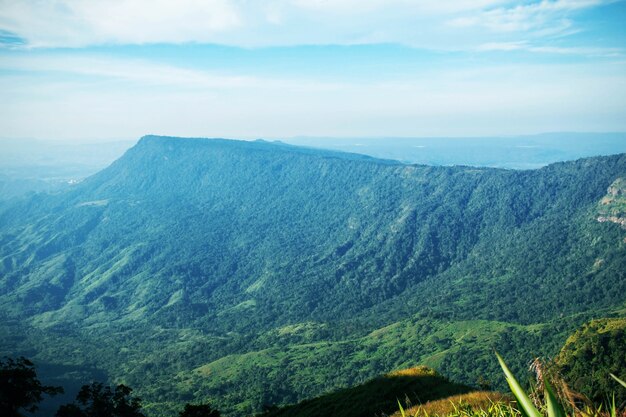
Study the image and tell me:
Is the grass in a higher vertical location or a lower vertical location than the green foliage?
higher

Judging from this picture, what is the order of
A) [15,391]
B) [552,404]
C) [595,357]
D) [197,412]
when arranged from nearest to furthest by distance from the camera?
[552,404] < [15,391] < [197,412] < [595,357]

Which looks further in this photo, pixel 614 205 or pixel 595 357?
pixel 614 205

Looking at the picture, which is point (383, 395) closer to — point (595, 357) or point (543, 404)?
point (543, 404)

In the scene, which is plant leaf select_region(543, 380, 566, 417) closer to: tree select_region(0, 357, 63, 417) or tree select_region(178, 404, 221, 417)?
tree select_region(178, 404, 221, 417)

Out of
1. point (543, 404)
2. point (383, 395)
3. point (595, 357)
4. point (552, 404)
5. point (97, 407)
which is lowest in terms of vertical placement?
point (595, 357)

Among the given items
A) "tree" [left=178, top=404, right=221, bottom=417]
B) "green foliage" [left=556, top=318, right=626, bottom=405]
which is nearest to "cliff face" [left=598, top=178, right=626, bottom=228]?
"green foliage" [left=556, top=318, right=626, bottom=405]

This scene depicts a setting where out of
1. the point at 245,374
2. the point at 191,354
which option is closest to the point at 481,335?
the point at 245,374

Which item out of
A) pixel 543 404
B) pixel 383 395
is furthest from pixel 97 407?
pixel 543 404

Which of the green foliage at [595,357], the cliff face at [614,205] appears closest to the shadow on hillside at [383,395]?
the green foliage at [595,357]

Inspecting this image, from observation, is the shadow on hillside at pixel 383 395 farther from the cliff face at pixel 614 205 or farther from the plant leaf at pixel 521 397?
the cliff face at pixel 614 205
